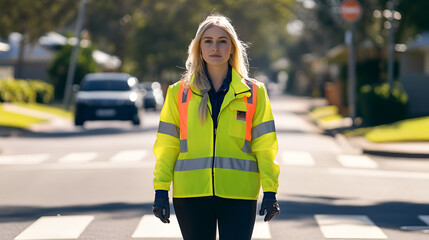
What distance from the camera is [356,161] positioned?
1791 cm

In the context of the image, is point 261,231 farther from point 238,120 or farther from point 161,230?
point 238,120

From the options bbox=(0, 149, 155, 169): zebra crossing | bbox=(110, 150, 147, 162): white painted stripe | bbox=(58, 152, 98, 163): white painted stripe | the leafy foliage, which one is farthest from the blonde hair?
the leafy foliage

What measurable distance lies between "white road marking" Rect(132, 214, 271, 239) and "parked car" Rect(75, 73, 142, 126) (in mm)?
19034

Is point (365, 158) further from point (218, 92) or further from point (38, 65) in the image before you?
point (38, 65)

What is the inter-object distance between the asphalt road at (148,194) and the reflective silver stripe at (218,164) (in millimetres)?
3905

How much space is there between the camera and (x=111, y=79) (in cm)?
3028

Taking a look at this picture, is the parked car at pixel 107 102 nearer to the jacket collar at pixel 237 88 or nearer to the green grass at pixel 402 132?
the green grass at pixel 402 132

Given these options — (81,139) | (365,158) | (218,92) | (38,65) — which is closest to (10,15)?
(38,65)

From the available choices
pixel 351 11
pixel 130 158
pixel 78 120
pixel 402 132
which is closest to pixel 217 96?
pixel 130 158

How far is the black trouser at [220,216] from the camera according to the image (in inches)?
196

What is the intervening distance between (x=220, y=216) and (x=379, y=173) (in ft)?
35.9

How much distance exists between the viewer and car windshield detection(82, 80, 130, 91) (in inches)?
1186

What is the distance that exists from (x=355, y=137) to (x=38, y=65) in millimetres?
44808

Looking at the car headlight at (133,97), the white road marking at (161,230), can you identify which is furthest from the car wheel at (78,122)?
the white road marking at (161,230)
